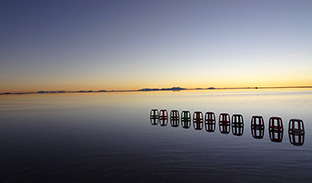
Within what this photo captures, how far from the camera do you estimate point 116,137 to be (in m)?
24.5

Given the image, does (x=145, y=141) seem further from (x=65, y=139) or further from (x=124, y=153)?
(x=65, y=139)

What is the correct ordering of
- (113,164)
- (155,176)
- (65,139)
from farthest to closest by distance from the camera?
(65,139) < (113,164) < (155,176)

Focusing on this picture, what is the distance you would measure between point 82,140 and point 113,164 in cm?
926

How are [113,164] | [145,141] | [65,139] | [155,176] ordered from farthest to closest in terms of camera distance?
[65,139], [145,141], [113,164], [155,176]

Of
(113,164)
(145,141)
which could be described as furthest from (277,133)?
(113,164)

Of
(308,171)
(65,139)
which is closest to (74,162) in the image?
(65,139)

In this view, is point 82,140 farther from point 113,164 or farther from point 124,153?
point 113,164

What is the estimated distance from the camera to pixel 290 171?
43.4ft

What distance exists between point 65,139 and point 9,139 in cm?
580

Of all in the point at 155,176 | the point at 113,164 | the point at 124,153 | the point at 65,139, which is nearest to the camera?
the point at 155,176

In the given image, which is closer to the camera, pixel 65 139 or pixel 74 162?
pixel 74 162

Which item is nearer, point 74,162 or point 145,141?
point 74,162

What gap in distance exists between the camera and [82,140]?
23344 mm

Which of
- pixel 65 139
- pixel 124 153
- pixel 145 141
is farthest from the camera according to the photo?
pixel 65 139
